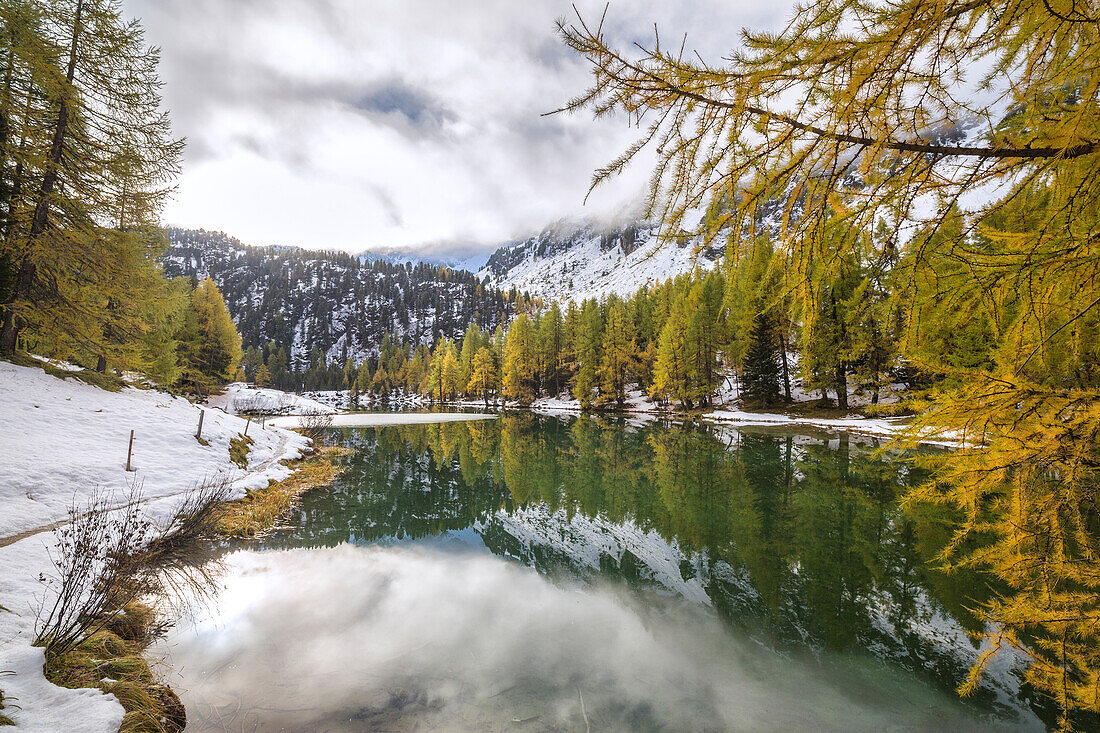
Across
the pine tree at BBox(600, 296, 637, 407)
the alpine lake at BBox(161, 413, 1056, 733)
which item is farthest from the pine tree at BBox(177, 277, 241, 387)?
the pine tree at BBox(600, 296, 637, 407)

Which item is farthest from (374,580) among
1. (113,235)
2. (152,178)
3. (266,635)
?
(152,178)

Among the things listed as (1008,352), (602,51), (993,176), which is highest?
(602,51)

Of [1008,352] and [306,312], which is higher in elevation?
[306,312]

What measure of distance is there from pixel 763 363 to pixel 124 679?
36.8 m

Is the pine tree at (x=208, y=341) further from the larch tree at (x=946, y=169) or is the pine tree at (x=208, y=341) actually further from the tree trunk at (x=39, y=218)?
the larch tree at (x=946, y=169)

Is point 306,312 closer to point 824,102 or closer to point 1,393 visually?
point 1,393

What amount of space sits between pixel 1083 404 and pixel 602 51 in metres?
3.77

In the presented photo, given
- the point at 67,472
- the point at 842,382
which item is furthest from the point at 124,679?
the point at 842,382

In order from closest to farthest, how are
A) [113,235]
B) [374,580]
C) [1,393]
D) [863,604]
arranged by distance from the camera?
[863,604]
[374,580]
[1,393]
[113,235]

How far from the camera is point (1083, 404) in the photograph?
2623 millimetres

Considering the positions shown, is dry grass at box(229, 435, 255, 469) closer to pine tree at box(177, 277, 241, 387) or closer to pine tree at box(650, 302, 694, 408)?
pine tree at box(177, 277, 241, 387)

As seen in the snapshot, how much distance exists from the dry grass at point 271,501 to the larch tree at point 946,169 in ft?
37.2

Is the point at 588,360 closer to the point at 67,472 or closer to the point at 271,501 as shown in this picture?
the point at 271,501

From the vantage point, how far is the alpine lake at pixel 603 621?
4441mm
